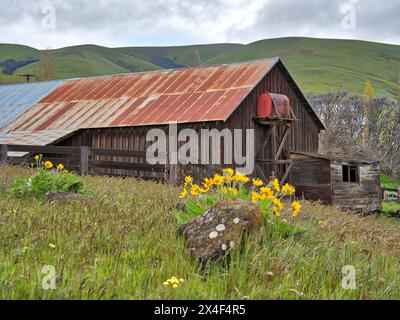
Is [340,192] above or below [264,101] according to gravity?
below

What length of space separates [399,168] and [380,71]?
98.7 meters

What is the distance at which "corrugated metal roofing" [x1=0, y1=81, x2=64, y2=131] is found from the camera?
28.5 m

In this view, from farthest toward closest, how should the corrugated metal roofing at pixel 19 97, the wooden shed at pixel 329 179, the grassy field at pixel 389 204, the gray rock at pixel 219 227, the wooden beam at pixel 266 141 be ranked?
1. the corrugated metal roofing at pixel 19 97
2. the grassy field at pixel 389 204
3. the wooden shed at pixel 329 179
4. the wooden beam at pixel 266 141
5. the gray rock at pixel 219 227

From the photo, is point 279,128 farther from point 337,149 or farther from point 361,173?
point 337,149

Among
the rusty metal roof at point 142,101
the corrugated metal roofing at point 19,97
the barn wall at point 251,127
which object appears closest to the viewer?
the rusty metal roof at point 142,101

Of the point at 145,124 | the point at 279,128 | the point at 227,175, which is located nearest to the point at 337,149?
the point at 279,128

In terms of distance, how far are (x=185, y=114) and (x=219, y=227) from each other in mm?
15681

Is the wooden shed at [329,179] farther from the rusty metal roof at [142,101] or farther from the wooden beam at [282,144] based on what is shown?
the rusty metal roof at [142,101]

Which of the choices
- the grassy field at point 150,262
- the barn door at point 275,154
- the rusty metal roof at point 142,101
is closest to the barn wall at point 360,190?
the barn door at point 275,154

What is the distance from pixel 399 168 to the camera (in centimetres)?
4441

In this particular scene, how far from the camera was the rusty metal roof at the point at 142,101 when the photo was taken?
21266 mm

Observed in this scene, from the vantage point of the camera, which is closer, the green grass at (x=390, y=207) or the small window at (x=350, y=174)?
the small window at (x=350, y=174)

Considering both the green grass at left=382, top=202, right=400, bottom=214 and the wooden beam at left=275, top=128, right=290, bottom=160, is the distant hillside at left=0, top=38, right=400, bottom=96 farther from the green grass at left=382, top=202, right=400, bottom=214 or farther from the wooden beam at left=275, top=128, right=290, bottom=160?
the wooden beam at left=275, top=128, right=290, bottom=160

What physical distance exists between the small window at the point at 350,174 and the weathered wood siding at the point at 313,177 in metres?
1.60
